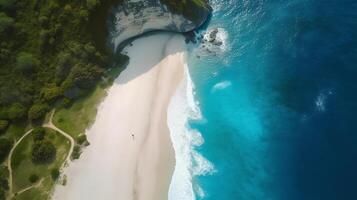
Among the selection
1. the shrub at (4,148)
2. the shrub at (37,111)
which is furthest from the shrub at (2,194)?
the shrub at (37,111)

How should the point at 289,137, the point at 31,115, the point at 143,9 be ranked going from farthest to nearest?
the point at 143,9 < the point at 31,115 < the point at 289,137

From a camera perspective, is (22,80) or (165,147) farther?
(22,80)

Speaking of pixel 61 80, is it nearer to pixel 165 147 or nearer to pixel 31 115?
pixel 31 115

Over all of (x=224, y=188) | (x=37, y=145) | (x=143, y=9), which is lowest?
(x=224, y=188)

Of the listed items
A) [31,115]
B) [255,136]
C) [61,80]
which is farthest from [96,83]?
[255,136]

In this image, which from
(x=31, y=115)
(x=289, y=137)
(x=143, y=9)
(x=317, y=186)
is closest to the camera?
(x=317, y=186)

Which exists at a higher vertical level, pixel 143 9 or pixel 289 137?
pixel 143 9
